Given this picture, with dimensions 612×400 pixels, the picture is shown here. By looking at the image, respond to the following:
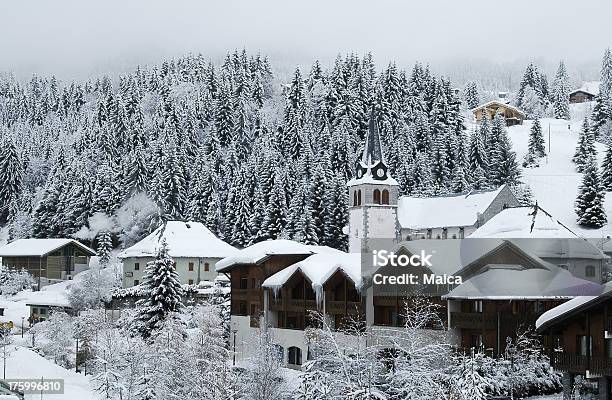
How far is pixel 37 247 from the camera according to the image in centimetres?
9800

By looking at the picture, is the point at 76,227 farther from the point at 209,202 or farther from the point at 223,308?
the point at 223,308

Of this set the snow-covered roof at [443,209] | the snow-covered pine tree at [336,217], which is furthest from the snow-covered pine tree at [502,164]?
the snow-covered pine tree at [336,217]

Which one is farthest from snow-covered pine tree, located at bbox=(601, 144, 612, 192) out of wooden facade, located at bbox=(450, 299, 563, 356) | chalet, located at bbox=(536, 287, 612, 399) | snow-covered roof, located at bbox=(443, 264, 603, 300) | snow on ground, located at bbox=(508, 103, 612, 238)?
chalet, located at bbox=(536, 287, 612, 399)

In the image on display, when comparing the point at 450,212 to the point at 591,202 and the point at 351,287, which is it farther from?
the point at 351,287

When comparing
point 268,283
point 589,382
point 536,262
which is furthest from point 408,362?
point 268,283

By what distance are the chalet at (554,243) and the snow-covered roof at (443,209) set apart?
15.8 metres

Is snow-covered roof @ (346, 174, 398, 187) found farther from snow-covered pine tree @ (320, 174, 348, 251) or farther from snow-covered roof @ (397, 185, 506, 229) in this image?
snow-covered pine tree @ (320, 174, 348, 251)

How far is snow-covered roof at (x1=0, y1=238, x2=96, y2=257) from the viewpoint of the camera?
315 feet

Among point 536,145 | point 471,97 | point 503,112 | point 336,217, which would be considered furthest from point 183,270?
point 471,97

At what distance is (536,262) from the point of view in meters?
47.5

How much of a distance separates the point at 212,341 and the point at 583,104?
13817 centimetres

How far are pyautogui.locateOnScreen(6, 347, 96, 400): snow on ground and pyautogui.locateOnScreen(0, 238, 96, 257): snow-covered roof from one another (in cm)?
3799

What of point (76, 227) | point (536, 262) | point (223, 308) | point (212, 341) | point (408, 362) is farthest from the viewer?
point (76, 227)

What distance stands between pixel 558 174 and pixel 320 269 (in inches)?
2402
